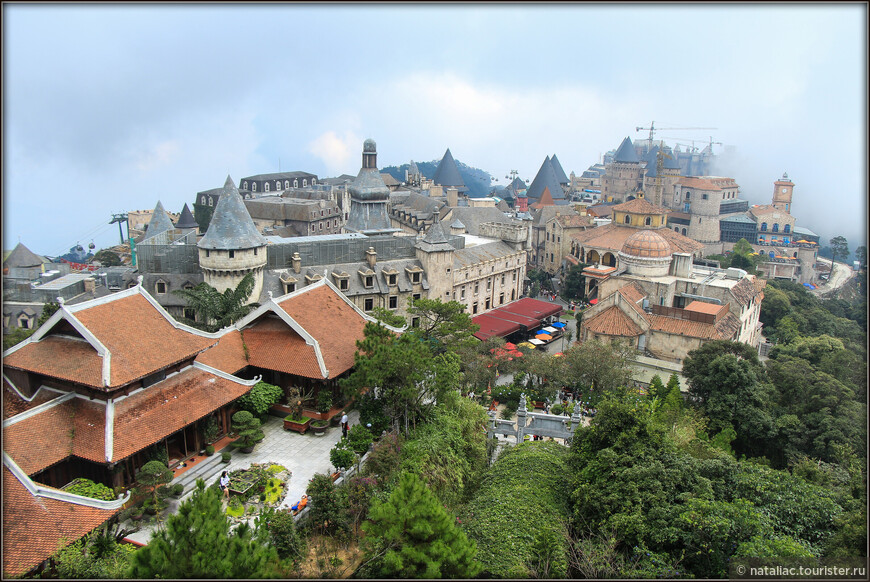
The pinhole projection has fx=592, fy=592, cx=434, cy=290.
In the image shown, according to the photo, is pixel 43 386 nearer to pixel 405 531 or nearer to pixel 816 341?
pixel 405 531

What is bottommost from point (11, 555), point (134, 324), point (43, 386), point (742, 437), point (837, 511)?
point (742, 437)

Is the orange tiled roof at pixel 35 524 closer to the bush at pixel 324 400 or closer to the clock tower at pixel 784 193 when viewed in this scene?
the bush at pixel 324 400

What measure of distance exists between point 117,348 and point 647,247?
38783 millimetres

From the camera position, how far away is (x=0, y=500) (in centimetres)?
1173

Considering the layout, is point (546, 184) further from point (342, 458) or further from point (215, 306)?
point (342, 458)

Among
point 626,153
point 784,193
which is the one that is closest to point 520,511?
point 784,193

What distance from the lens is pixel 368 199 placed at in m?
51.6

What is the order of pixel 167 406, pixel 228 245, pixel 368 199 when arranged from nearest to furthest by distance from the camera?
pixel 167 406
pixel 228 245
pixel 368 199

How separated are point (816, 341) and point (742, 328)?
4.86 meters

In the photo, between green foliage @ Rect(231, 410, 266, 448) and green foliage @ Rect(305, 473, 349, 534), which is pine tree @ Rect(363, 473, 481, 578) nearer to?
green foliage @ Rect(305, 473, 349, 534)

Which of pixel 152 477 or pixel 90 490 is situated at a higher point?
pixel 90 490

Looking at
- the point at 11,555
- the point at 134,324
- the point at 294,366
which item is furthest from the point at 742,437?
the point at 11,555

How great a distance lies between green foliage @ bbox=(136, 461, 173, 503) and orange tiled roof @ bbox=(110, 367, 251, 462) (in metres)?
0.70

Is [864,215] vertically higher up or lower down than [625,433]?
higher up
